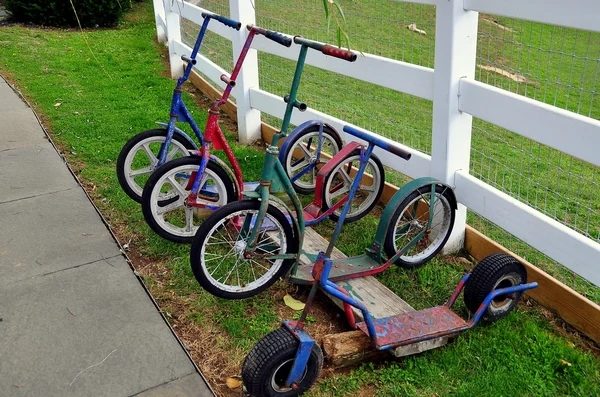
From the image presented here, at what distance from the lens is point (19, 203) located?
14.4 feet

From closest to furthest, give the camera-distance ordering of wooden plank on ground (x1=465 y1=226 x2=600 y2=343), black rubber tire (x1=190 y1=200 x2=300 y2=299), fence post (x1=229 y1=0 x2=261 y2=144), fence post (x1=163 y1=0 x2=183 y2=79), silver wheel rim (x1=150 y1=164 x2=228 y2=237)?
wooden plank on ground (x1=465 y1=226 x2=600 y2=343) < black rubber tire (x1=190 y1=200 x2=300 y2=299) < silver wheel rim (x1=150 y1=164 x2=228 y2=237) < fence post (x1=229 y1=0 x2=261 y2=144) < fence post (x1=163 y1=0 x2=183 y2=79)

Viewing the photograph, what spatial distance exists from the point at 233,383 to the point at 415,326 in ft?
2.88

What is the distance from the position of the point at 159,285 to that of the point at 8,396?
3.42 feet

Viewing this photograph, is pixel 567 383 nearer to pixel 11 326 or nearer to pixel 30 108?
pixel 11 326

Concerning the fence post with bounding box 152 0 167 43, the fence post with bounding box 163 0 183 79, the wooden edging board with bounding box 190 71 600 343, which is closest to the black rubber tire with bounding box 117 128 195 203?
the wooden edging board with bounding box 190 71 600 343

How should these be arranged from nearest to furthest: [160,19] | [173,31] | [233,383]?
[233,383] < [173,31] < [160,19]

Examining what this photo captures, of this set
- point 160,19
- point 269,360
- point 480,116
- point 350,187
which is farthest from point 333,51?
point 160,19

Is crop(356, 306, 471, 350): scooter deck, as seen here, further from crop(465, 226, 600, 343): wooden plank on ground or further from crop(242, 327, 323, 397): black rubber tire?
crop(465, 226, 600, 343): wooden plank on ground

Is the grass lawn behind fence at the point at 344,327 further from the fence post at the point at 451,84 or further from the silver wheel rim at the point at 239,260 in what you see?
the fence post at the point at 451,84

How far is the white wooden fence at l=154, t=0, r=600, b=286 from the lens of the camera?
108 inches

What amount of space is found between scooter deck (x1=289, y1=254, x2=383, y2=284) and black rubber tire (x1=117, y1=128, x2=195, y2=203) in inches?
50.1

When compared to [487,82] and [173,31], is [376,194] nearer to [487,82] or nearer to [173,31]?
[487,82]

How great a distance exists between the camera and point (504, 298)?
10.2 ft

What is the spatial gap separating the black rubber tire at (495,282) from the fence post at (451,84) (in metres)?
0.70
